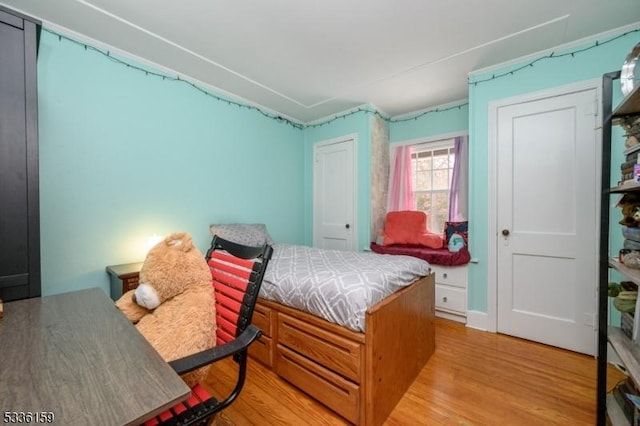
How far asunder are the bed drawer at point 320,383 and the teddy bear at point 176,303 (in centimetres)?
74

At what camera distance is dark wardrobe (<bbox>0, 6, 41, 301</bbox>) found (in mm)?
1033

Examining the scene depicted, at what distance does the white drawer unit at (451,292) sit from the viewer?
268cm

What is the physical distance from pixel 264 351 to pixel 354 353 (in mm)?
825

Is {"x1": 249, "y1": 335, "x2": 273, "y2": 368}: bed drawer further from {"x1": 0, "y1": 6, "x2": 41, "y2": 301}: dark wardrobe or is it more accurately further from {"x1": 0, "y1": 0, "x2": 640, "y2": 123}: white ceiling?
{"x1": 0, "y1": 0, "x2": 640, "y2": 123}: white ceiling

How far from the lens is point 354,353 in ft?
4.56

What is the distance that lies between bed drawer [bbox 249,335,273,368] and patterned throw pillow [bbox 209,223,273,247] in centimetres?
106

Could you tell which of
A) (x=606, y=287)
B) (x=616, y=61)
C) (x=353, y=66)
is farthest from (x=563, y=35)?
(x=606, y=287)

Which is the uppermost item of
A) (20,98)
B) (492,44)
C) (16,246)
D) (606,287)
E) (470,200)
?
(492,44)

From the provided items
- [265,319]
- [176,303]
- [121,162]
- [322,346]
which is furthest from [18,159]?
[322,346]

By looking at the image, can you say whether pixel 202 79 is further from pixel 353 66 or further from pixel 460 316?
pixel 460 316

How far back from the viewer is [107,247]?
2.20 m

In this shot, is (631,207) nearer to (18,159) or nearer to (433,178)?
(433,178)

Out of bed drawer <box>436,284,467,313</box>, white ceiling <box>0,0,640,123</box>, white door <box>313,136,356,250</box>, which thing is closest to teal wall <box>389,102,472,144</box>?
white ceiling <box>0,0,640,123</box>

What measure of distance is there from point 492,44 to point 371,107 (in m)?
1.43
